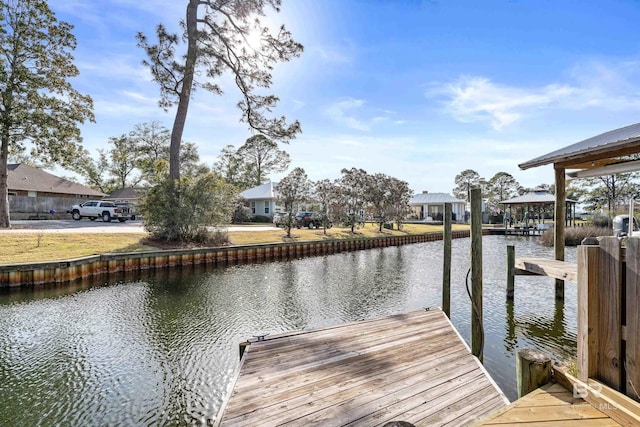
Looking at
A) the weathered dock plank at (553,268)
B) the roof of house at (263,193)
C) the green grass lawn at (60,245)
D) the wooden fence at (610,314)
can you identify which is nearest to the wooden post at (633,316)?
the wooden fence at (610,314)

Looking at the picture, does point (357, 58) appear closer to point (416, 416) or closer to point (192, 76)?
point (192, 76)

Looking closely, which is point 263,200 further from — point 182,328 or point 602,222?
point 602,222

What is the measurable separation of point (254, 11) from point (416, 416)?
18.7 meters

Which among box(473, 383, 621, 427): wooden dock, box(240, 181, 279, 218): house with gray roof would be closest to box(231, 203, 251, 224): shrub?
box(240, 181, 279, 218): house with gray roof

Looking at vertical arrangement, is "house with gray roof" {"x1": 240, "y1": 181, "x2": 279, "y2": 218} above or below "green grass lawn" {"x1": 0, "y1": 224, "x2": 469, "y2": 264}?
above

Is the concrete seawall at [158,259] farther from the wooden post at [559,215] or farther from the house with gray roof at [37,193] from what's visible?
the house with gray roof at [37,193]

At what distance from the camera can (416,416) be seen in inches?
97.4

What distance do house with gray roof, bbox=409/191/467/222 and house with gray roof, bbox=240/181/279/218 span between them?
21.2m

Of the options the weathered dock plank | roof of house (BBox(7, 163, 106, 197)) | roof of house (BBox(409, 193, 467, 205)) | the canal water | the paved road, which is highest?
roof of house (BBox(7, 163, 106, 197))

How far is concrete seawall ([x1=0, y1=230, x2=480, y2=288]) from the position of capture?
333 inches

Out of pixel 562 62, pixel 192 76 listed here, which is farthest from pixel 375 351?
pixel 192 76

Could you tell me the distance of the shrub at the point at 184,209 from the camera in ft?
44.9

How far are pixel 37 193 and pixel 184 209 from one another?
23934mm

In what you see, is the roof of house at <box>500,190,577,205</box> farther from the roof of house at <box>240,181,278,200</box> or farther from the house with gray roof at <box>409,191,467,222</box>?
the roof of house at <box>240,181,278,200</box>
